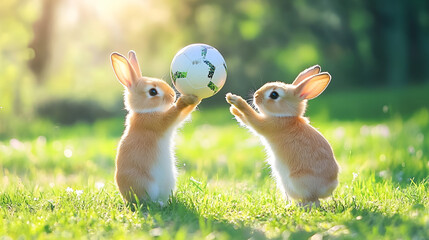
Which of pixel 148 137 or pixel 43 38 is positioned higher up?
pixel 148 137

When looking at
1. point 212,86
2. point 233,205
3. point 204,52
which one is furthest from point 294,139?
point 204,52

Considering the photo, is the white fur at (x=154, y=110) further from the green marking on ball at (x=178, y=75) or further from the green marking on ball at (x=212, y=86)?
the green marking on ball at (x=212, y=86)

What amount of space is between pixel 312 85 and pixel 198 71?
1.11 metres

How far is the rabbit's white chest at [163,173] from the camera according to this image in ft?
16.1

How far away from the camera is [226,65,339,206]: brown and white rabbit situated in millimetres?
4879

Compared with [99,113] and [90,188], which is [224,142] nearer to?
[90,188]

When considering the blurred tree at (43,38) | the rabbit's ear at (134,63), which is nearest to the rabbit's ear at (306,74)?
the rabbit's ear at (134,63)

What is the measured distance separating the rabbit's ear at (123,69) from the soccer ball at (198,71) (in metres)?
0.41

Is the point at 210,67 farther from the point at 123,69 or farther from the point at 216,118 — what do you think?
the point at 216,118

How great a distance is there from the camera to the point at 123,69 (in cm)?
521

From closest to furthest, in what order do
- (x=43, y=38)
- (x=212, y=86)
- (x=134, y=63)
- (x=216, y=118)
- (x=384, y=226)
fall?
(x=384, y=226) → (x=212, y=86) → (x=134, y=63) → (x=216, y=118) → (x=43, y=38)

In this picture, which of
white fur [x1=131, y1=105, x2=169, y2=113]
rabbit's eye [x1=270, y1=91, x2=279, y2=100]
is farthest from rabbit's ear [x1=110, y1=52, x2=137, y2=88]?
rabbit's eye [x1=270, y1=91, x2=279, y2=100]

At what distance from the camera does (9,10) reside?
11602mm

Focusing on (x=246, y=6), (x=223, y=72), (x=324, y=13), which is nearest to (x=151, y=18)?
(x=246, y=6)
